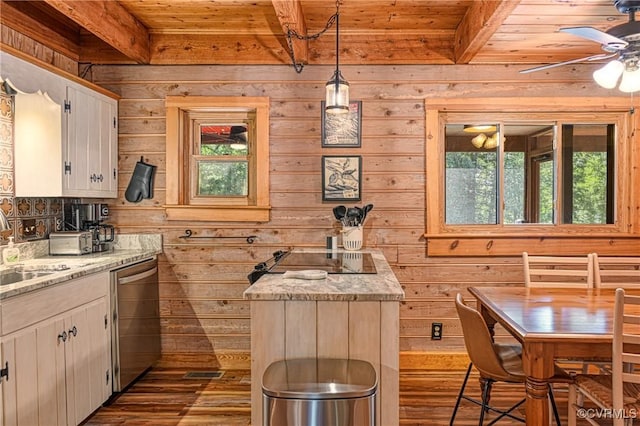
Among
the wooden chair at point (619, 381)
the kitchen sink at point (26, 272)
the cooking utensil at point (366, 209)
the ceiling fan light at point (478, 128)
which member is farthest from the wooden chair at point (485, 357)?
the kitchen sink at point (26, 272)

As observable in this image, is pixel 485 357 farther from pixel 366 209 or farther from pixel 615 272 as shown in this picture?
pixel 366 209

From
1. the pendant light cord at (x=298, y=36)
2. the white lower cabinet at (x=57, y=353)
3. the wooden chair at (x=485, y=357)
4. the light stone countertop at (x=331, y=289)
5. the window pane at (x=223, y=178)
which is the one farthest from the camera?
the window pane at (x=223, y=178)

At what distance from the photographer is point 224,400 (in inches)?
117

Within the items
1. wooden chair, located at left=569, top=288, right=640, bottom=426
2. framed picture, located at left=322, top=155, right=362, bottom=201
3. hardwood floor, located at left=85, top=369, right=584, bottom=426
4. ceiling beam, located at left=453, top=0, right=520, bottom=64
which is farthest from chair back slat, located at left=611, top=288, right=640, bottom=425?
framed picture, located at left=322, top=155, right=362, bottom=201

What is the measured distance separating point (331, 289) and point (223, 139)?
7.22 feet

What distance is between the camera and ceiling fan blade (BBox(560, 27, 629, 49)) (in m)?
→ 2.03

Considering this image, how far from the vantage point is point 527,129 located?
364 centimetres

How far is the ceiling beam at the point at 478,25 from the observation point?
2.52 metres

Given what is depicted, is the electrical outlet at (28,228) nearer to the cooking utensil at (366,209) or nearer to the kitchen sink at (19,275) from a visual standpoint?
the kitchen sink at (19,275)

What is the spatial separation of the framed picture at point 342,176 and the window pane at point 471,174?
741mm

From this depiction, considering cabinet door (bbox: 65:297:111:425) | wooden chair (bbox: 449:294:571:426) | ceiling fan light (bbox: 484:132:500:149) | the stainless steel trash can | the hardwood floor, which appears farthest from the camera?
ceiling fan light (bbox: 484:132:500:149)

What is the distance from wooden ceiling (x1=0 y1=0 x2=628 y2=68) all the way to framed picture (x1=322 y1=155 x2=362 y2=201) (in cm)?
78

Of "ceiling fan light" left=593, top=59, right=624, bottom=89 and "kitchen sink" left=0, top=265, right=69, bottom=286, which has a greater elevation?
"ceiling fan light" left=593, top=59, right=624, bottom=89

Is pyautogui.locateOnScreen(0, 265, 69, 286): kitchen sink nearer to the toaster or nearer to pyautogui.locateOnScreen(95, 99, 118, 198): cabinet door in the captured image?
the toaster
